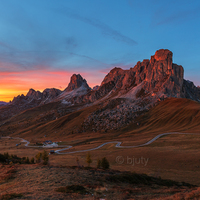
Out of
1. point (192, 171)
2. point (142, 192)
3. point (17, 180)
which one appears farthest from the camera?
point (192, 171)

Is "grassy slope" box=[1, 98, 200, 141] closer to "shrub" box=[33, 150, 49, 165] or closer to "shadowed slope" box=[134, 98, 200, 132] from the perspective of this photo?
→ "shadowed slope" box=[134, 98, 200, 132]

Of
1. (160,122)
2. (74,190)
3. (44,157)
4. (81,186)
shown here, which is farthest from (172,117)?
(74,190)

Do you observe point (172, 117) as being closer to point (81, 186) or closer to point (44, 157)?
point (44, 157)

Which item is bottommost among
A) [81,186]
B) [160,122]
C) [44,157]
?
[44,157]

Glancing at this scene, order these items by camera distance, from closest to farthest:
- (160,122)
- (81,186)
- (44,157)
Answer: (81,186), (44,157), (160,122)

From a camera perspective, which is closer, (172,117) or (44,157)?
(44,157)

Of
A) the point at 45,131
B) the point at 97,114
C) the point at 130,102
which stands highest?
the point at 130,102

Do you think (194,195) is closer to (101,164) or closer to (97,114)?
(101,164)

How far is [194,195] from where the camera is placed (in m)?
18.0

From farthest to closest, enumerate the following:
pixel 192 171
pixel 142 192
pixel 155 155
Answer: pixel 155 155
pixel 192 171
pixel 142 192

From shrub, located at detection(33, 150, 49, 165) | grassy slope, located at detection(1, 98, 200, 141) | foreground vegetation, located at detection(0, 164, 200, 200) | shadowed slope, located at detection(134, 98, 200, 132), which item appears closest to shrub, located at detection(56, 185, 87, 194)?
foreground vegetation, located at detection(0, 164, 200, 200)

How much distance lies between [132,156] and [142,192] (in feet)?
126

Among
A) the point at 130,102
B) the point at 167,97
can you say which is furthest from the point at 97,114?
the point at 167,97

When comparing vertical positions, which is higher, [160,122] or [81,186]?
[160,122]
